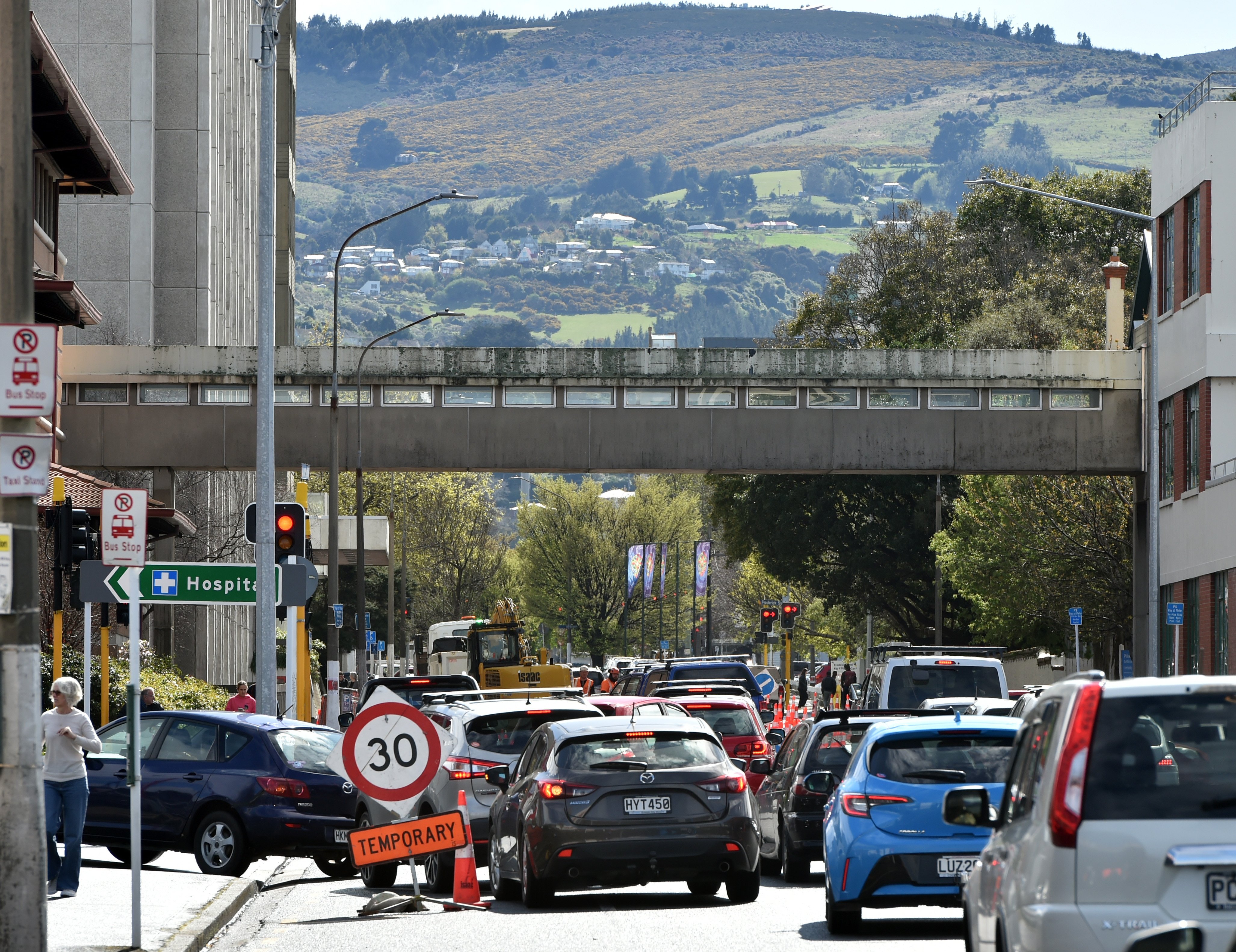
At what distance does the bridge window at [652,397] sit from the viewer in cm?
5012

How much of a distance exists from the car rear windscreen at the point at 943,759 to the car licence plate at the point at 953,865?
55cm

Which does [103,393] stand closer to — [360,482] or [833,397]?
[360,482]

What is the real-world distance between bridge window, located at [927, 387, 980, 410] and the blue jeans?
36623 mm

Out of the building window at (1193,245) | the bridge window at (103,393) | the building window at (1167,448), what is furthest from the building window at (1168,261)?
the bridge window at (103,393)

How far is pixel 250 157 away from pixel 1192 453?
141 feet

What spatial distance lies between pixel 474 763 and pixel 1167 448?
3113 centimetres

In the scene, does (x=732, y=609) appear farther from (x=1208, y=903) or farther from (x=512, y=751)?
(x=1208, y=903)

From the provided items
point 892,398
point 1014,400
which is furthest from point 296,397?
point 1014,400

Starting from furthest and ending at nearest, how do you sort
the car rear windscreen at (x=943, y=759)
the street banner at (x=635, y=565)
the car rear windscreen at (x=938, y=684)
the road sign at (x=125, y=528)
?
the street banner at (x=635, y=565)
the car rear windscreen at (x=938, y=684)
the car rear windscreen at (x=943, y=759)
the road sign at (x=125, y=528)

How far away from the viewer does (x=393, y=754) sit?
48.7 ft

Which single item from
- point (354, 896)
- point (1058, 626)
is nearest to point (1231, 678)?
point (354, 896)

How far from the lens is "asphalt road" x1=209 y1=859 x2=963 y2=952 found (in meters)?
12.8

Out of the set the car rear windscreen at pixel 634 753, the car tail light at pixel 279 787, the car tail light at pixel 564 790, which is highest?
the car rear windscreen at pixel 634 753

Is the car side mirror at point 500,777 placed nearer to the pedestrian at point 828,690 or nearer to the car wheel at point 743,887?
the car wheel at point 743,887
